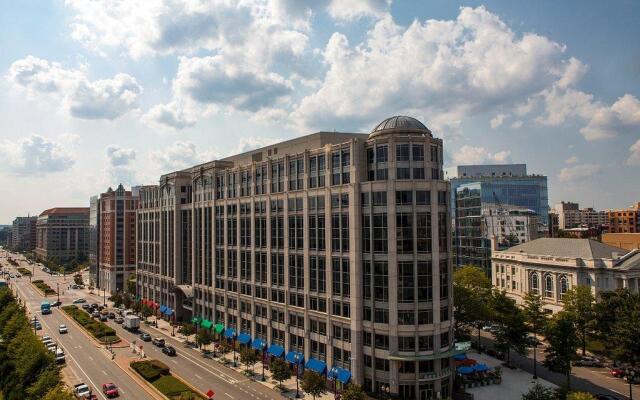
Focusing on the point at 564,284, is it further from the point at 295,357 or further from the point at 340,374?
the point at 295,357

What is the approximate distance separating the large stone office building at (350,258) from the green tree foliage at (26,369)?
32262 millimetres

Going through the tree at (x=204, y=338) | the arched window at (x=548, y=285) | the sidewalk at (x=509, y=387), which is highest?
the arched window at (x=548, y=285)

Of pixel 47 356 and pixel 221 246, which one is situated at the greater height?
pixel 221 246

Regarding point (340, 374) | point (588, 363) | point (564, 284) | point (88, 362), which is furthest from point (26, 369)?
point (564, 284)

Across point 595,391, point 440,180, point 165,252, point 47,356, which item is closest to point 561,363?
point 595,391

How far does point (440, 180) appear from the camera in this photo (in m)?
64.0

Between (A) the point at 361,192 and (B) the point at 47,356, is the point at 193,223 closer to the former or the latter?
(B) the point at 47,356

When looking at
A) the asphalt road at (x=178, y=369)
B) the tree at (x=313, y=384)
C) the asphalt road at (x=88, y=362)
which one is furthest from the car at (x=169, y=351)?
the tree at (x=313, y=384)

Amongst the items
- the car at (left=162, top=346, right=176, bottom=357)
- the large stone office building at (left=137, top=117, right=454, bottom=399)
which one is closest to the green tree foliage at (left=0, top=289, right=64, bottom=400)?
the car at (left=162, top=346, right=176, bottom=357)

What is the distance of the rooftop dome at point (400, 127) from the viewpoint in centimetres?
6488

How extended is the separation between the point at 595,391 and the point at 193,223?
86.1 m

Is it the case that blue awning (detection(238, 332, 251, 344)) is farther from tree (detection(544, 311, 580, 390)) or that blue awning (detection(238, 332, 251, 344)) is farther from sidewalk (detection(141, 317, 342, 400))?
tree (detection(544, 311, 580, 390))

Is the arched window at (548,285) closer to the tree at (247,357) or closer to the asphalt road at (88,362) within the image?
the tree at (247,357)

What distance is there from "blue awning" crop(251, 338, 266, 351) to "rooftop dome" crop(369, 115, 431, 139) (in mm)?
41020
